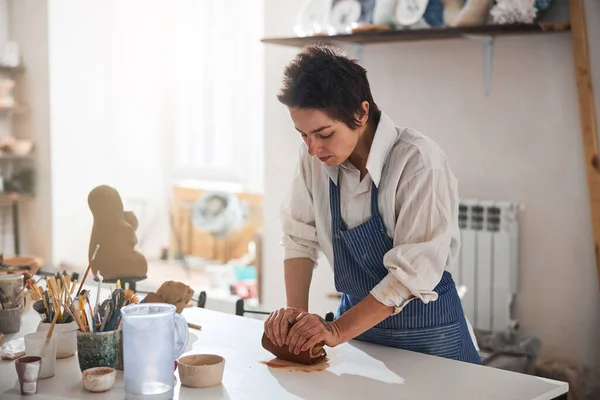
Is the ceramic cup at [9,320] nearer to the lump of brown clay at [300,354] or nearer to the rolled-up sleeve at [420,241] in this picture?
the lump of brown clay at [300,354]

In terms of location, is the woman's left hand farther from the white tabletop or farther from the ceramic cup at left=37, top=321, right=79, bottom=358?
the ceramic cup at left=37, top=321, right=79, bottom=358

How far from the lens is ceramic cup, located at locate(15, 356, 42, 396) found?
1.60 metres

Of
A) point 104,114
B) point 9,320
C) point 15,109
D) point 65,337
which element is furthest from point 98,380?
point 104,114

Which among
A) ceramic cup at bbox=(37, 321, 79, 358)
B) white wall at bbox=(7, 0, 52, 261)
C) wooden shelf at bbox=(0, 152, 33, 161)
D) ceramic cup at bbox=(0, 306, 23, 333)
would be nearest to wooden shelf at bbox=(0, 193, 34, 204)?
white wall at bbox=(7, 0, 52, 261)

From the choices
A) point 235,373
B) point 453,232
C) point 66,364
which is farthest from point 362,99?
point 66,364

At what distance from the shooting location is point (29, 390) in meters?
1.60

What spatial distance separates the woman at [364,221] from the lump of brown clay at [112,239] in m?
0.46

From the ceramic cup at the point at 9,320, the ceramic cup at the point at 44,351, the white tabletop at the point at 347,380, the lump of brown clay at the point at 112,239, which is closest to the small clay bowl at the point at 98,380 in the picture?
the white tabletop at the point at 347,380

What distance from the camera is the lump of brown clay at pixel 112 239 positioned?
2.28m

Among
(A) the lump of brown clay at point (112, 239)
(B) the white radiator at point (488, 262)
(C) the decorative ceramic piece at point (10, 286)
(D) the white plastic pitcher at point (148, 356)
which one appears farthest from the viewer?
(B) the white radiator at point (488, 262)

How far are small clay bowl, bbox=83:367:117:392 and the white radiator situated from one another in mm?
2312

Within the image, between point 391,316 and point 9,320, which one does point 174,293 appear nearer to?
point 9,320

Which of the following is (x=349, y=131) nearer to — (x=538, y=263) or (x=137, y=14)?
(x=538, y=263)

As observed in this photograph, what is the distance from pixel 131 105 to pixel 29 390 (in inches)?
190
